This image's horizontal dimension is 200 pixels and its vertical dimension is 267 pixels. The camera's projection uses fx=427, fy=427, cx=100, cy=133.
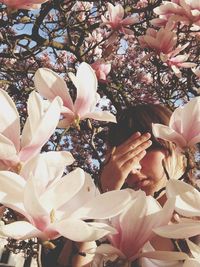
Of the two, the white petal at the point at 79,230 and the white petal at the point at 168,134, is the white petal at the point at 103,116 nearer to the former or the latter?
the white petal at the point at 168,134

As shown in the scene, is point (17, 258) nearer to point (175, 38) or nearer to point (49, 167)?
point (175, 38)

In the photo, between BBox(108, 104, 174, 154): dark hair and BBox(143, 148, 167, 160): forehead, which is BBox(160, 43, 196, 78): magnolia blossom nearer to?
BBox(108, 104, 174, 154): dark hair

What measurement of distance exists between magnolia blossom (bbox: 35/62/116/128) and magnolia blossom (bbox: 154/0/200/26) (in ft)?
3.82

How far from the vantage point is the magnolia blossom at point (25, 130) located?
462mm

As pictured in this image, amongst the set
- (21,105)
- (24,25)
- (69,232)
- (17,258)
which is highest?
(24,25)

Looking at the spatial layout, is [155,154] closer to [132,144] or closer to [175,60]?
[132,144]

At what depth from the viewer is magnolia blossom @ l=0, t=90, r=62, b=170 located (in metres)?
0.46

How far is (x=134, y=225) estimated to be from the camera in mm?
486

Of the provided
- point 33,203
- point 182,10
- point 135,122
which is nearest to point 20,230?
point 33,203

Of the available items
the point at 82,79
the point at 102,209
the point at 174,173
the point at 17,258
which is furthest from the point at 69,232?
the point at 17,258

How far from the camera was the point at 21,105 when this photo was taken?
3.54 meters

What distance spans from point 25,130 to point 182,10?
146 cm

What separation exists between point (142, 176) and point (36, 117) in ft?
1.80

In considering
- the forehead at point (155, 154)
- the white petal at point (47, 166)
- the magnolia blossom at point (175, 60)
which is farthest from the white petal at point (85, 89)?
the magnolia blossom at point (175, 60)
